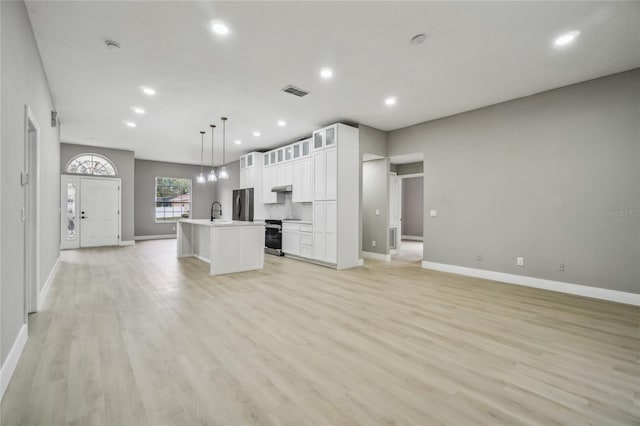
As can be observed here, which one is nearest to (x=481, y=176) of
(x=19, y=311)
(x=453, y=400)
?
(x=453, y=400)

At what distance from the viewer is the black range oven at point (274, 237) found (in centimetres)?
732

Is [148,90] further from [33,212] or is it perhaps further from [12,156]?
[12,156]

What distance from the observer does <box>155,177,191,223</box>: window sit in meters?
10.9

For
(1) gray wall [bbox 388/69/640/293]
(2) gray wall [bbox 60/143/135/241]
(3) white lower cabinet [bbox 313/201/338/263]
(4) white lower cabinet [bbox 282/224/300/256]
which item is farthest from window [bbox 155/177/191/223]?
(1) gray wall [bbox 388/69/640/293]

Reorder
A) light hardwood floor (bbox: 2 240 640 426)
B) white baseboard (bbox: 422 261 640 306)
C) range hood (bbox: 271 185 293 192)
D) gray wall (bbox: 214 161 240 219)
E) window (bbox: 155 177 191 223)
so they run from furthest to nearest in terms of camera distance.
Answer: window (bbox: 155 177 191 223), gray wall (bbox: 214 161 240 219), range hood (bbox: 271 185 293 192), white baseboard (bbox: 422 261 640 306), light hardwood floor (bbox: 2 240 640 426)

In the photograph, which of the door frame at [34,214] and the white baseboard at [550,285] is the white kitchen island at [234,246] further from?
the white baseboard at [550,285]

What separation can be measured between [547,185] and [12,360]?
6415 mm

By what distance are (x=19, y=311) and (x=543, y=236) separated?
6387 mm

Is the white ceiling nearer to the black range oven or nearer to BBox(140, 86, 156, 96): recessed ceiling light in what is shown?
BBox(140, 86, 156, 96): recessed ceiling light

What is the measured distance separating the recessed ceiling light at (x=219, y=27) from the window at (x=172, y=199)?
951 centimetres

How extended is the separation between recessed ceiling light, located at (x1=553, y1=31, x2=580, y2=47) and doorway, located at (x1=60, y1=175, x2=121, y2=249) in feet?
35.0

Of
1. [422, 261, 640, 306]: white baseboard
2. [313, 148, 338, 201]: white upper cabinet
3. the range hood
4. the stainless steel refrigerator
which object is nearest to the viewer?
[422, 261, 640, 306]: white baseboard

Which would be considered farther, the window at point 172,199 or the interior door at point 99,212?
the window at point 172,199

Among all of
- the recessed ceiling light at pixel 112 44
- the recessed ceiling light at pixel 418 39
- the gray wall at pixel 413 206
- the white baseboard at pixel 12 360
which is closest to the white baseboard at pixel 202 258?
the white baseboard at pixel 12 360
